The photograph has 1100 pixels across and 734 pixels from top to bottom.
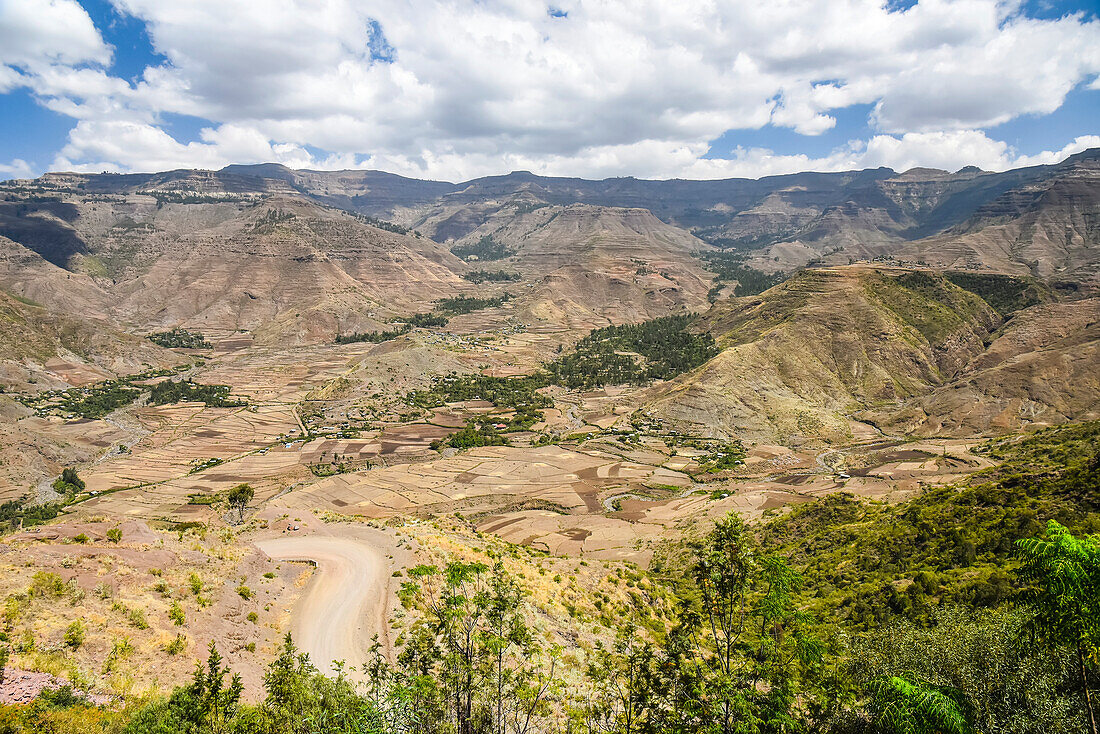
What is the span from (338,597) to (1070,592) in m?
34.2

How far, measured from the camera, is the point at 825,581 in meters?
43.4

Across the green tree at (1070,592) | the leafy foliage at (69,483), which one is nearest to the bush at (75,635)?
the green tree at (1070,592)

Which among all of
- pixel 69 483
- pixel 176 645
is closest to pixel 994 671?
pixel 176 645

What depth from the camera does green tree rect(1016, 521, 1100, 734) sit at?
42.2 feet

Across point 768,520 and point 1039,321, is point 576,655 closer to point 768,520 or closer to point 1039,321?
point 768,520

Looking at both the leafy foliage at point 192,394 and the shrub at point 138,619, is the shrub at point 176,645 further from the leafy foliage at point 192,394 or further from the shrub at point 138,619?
the leafy foliage at point 192,394

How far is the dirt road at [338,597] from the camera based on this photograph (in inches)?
1070

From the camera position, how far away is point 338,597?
32.3 metres

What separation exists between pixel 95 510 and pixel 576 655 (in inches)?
3875

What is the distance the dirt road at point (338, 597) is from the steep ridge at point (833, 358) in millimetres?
101418

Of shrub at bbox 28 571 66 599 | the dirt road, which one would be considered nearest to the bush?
shrub at bbox 28 571 66 599

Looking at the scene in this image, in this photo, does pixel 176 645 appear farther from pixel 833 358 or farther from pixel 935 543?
pixel 833 358

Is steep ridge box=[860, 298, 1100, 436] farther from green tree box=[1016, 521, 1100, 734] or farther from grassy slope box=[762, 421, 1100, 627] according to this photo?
green tree box=[1016, 521, 1100, 734]

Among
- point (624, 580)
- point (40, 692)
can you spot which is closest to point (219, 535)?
point (40, 692)
